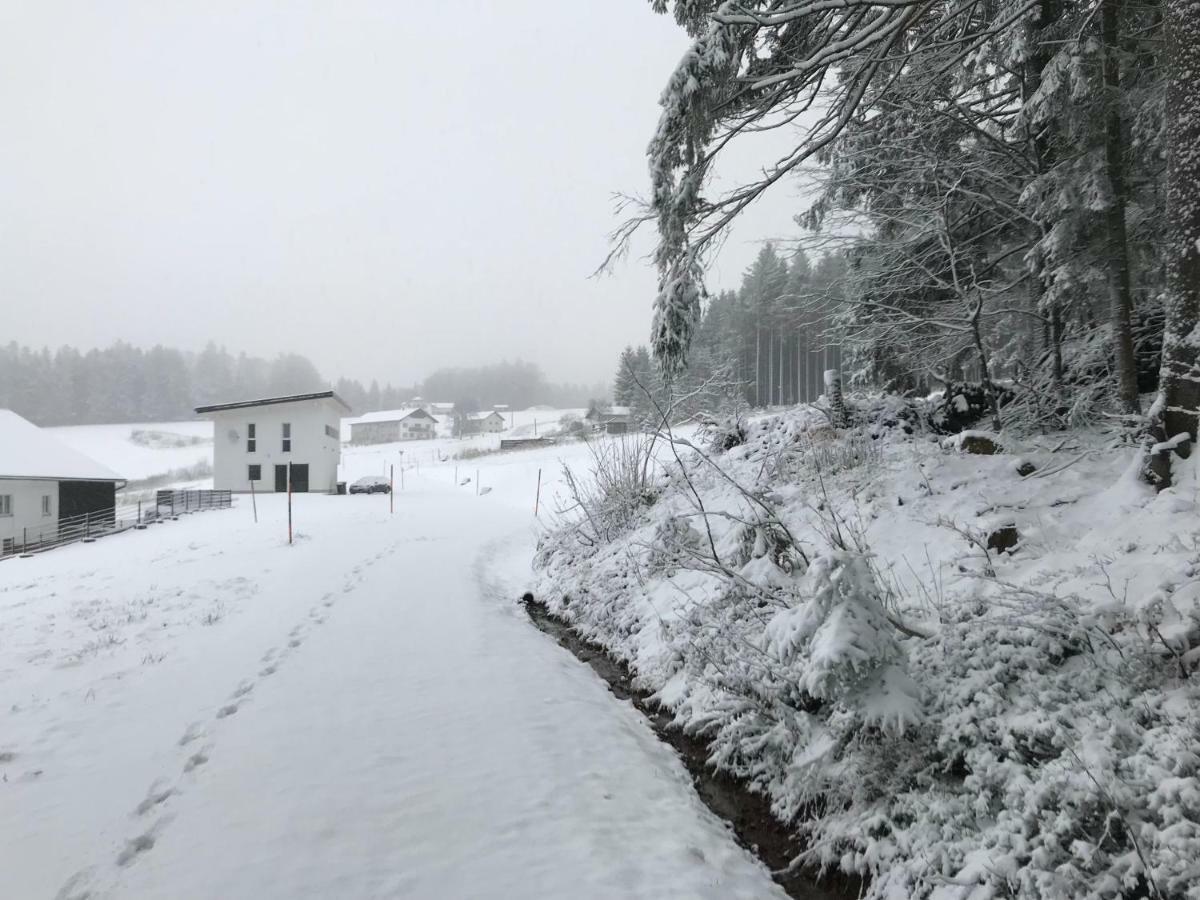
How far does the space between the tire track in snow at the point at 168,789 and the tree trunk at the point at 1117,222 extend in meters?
7.61

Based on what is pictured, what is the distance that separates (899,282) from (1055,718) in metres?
7.04

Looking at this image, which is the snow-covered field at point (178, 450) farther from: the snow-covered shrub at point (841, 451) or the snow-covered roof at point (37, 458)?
the snow-covered shrub at point (841, 451)

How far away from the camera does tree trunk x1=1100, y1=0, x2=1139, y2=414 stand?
5164mm

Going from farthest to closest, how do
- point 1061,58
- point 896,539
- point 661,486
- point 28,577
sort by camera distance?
point 28,577
point 661,486
point 1061,58
point 896,539

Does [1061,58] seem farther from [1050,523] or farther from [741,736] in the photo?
[741,736]

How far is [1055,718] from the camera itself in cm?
261

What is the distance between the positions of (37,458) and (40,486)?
1127mm

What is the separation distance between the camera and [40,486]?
21.8 meters

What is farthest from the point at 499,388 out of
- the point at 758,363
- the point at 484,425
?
the point at 758,363

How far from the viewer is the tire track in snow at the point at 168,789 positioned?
7.91 feet

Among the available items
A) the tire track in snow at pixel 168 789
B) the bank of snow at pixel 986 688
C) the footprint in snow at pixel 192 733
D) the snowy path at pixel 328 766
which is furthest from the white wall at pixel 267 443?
the bank of snow at pixel 986 688

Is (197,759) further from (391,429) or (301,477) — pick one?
(391,429)

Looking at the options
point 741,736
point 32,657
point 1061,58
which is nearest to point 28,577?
point 32,657

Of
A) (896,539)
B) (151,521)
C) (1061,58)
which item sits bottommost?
(151,521)
